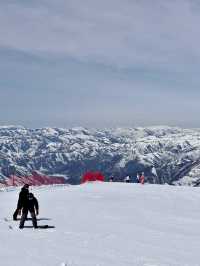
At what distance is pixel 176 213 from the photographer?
1127 inches

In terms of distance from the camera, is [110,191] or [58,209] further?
[110,191]

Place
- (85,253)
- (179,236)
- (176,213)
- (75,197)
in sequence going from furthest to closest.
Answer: (75,197)
(176,213)
(179,236)
(85,253)

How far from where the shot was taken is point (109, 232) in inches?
798

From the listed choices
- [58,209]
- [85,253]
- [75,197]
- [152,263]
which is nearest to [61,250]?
[85,253]

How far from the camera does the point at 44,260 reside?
13297 mm

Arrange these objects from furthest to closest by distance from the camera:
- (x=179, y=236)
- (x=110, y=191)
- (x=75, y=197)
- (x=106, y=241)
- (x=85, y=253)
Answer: (x=110, y=191) < (x=75, y=197) < (x=179, y=236) < (x=106, y=241) < (x=85, y=253)

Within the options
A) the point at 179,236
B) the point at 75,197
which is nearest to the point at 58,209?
the point at 75,197

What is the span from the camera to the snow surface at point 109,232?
14.2m

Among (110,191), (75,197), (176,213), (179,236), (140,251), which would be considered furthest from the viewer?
(110,191)

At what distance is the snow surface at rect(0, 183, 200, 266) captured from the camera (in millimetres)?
14180

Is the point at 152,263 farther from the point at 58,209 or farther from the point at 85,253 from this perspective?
the point at 58,209

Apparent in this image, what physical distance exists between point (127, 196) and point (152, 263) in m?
23.0

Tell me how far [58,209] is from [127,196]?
9.01 metres

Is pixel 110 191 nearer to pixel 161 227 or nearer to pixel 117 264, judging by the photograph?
pixel 161 227
